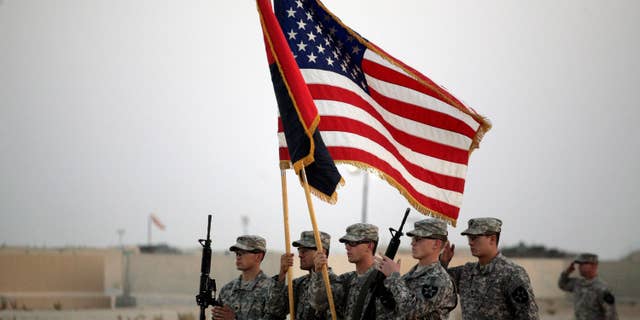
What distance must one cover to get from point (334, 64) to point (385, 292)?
2418 mm

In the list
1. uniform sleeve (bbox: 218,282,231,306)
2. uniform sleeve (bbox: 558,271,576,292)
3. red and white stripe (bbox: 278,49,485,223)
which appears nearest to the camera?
red and white stripe (bbox: 278,49,485,223)

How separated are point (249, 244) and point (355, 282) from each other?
147 centimetres

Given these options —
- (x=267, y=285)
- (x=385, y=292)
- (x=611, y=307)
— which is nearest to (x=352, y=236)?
(x=385, y=292)

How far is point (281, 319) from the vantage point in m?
8.89

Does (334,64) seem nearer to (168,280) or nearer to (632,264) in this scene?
(632,264)

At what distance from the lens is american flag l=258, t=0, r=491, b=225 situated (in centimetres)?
869

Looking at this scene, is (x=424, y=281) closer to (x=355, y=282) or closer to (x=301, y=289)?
(x=355, y=282)

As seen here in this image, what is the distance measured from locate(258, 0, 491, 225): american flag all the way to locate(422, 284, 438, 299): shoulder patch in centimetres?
149

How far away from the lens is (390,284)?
7.16m

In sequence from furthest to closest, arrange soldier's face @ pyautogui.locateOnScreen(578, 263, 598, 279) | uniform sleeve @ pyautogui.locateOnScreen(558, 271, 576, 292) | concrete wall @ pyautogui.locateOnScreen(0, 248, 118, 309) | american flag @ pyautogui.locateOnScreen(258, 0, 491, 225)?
1. concrete wall @ pyautogui.locateOnScreen(0, 248, 118, 309)
2. uniform sleeve @ pyautogui.locateOnScreen(558, 271, 576, 292)
3. soldier's face @ pyautogui.locateOnScreen(578, 263, 598, 279)
4. american flag @ pyautogui.locateOnScreen(258, 0, 491, 225)

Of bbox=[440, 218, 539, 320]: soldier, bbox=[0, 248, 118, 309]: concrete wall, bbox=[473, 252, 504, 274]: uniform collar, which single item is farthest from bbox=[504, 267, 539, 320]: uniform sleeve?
bbox=[0, 248, 118, 309]: concrete wall

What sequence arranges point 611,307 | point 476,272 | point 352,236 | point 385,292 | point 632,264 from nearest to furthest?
point 385,292
point 352,236
point 476,272
point 611,307
point 632,264

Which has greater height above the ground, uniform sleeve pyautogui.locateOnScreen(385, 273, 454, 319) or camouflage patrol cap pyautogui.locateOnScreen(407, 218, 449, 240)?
camouflage patrol cap pyautogui.locateOnScreen(407, 218, 449, 240)

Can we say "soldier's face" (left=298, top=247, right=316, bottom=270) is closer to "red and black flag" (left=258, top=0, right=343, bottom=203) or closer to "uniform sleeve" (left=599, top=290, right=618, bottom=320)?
"red and black flag" (left=258, top=0, right=343, bottom=203)
